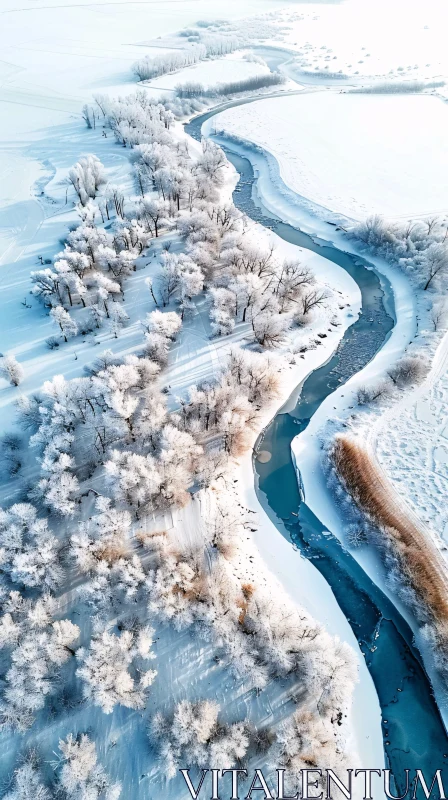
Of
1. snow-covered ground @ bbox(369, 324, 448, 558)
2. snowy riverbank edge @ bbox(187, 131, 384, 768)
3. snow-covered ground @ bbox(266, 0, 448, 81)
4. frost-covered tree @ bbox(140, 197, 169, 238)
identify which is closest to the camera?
snowy riverbank edge @ bbox(187, 131, 384, 768)

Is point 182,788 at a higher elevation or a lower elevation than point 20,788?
lower

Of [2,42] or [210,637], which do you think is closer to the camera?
[210,637]

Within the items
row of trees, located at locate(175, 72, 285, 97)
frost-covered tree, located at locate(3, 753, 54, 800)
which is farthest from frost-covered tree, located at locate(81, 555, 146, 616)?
row of trees, located at locate(175, 72, 285, 97)

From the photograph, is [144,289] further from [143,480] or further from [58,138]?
[58,138]

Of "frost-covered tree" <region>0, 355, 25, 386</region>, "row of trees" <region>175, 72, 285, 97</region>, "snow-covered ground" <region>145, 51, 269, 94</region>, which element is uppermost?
"snow-covered ground" <region>145, 51, 269, 94</region>

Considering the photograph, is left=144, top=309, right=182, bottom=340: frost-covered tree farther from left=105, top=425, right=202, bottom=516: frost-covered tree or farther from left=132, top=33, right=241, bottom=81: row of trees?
left=132, top=33, right=241, bottom=81: row of trees

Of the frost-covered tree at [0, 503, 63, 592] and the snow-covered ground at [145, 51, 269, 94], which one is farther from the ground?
the snow-covered ground at [145, 51, 269, 94]

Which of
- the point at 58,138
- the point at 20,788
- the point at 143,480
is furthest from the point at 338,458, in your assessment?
the point at 58,138
